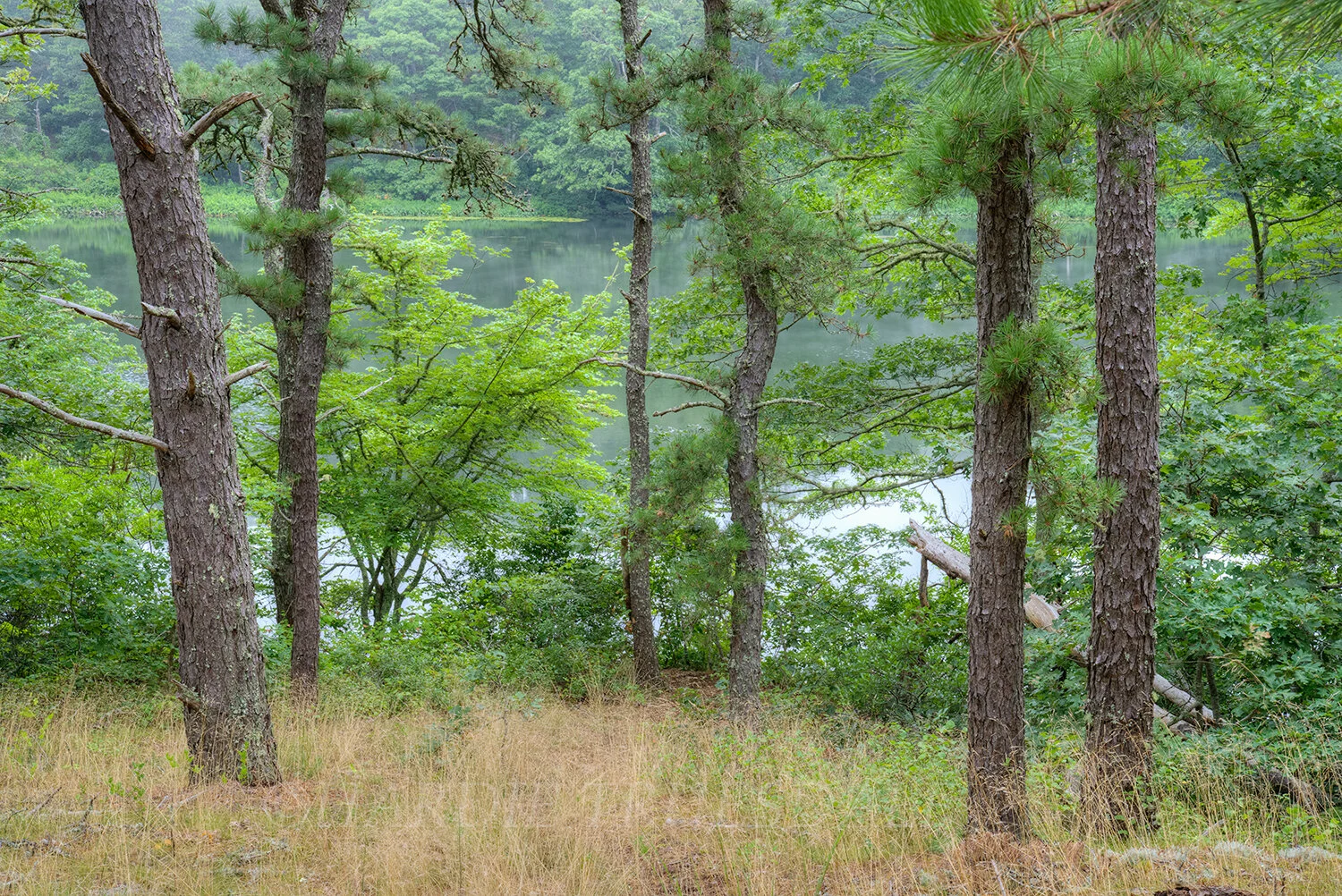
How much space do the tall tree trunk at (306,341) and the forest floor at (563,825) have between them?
1.85 m

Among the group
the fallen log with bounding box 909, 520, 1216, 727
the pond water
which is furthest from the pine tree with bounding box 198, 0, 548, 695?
the pond water

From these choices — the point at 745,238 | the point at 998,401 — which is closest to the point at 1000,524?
the point at 998,401

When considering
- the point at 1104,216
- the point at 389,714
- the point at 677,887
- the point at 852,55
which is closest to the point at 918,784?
the point at 677,887

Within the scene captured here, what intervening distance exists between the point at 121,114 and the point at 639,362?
5.47 m

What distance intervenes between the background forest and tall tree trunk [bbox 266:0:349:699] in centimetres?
5

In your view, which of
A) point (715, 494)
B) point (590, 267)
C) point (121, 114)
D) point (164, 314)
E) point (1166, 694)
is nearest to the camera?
point (121, 114)

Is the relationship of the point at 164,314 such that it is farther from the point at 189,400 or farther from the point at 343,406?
the point at 343,406

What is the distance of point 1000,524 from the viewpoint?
12.9 ft

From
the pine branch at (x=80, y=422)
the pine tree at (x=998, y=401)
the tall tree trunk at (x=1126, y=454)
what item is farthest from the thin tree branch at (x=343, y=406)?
the tall tree trunk at (x=1126, y=454)

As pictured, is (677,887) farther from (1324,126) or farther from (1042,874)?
(1324,126)

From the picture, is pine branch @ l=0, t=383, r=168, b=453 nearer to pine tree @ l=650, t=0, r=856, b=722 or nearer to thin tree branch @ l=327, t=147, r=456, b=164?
thin tree branch @ l=327, t=147, r=456, b=164

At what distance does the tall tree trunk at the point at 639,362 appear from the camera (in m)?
8.62

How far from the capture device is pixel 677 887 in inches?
138

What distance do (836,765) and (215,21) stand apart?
703cm
